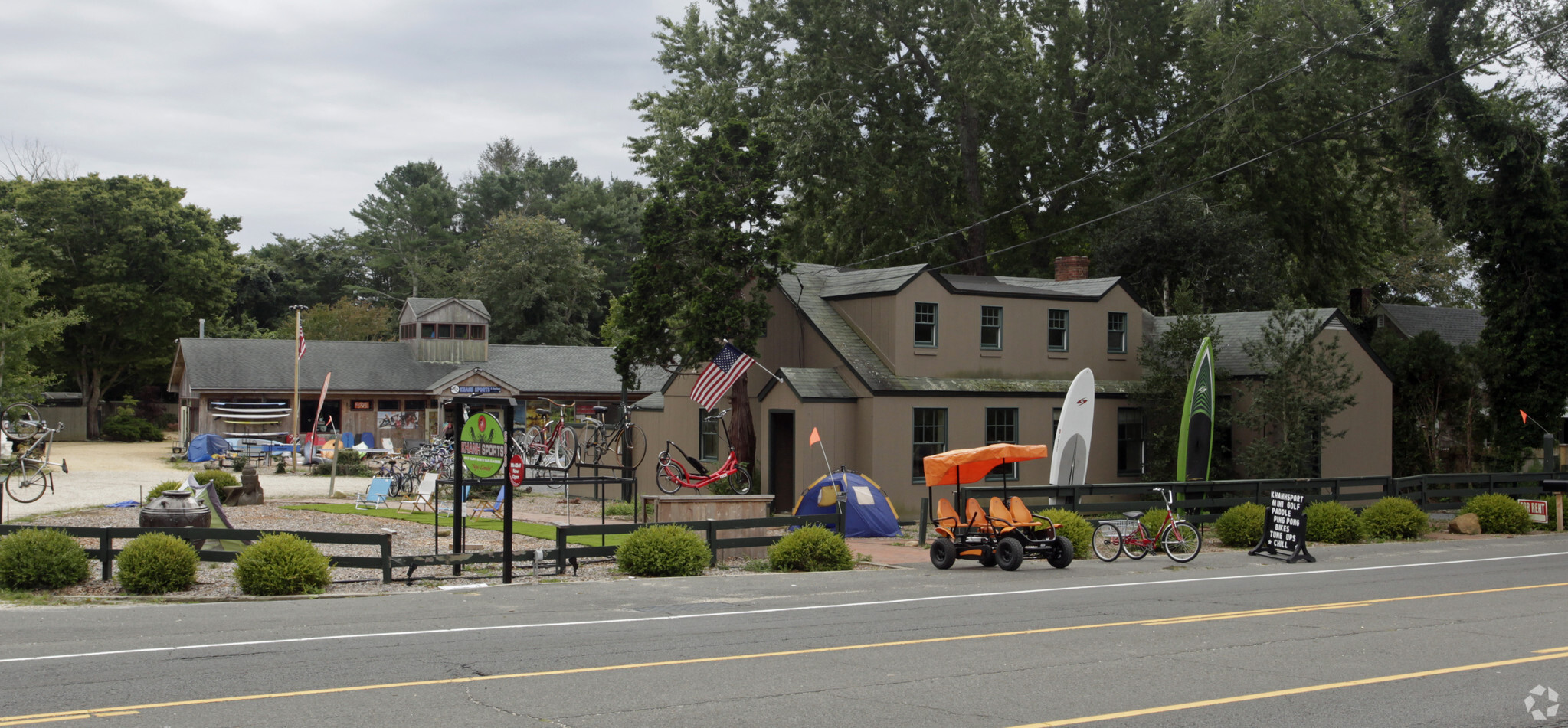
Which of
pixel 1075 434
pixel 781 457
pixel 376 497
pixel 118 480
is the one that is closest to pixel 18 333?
pixel 118 480

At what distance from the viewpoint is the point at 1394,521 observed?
78.9 feet

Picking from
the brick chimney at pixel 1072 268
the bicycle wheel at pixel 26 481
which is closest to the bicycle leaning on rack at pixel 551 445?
the bicycle wheel at pixel 26 481

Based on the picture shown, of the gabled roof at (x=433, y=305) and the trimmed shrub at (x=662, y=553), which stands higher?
the gabled roof at (x=433, y=305)

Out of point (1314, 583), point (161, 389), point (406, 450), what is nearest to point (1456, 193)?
point (1314, 583)

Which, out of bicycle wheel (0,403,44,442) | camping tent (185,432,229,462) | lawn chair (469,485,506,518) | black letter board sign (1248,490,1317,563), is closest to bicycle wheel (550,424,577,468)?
lawn chair (469,485,506,518)

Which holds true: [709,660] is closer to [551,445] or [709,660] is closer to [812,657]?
[812,657]

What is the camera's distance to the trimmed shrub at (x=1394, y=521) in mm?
24047

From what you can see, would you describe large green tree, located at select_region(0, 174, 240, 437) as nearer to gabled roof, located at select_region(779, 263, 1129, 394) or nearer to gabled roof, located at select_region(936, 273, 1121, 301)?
gabled roof, located at select_region(779, 263, 1129, 394)

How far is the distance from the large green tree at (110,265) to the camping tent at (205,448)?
2055 cm

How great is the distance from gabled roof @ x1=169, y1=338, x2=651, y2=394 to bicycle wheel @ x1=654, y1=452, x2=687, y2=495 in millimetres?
23537

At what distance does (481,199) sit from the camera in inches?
3349

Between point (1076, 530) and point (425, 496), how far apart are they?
51.2 feet

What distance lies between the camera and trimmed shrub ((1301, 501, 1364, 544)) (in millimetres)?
23219

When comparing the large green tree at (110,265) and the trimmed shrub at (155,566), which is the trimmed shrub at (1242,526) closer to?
the trimmed shrub at (155,566)
